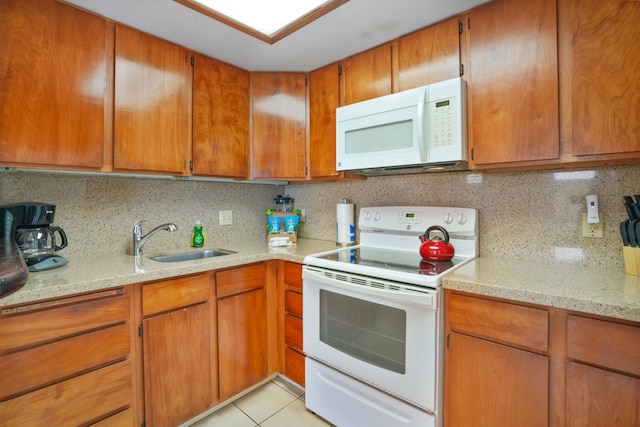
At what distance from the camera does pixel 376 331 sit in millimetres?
1395

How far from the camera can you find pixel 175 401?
153cm

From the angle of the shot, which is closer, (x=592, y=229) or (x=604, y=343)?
(x=604, y=343)

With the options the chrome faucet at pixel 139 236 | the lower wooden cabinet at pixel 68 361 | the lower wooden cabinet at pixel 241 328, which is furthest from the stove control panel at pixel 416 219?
the lower wooden cabinet at pixel 68 361

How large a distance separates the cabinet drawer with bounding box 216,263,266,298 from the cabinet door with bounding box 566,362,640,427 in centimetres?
150

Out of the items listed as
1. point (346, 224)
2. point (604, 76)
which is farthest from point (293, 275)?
point (604, 76)

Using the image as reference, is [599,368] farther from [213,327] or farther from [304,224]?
[304,224]

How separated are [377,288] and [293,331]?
79cm

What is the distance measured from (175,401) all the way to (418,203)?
5.72 feet

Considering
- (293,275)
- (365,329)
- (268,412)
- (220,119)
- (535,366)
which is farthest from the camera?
(220,119)

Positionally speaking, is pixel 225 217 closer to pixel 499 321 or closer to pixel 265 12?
pixel 265 12

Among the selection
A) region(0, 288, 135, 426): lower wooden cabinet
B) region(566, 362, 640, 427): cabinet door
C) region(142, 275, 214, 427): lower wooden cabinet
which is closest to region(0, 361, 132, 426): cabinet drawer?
region(0, 288, 135, 426): lower wooden cabinet

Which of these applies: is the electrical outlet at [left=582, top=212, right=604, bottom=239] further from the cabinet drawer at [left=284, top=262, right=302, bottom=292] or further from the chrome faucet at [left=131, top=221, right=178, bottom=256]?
the chrome faucet at [left=131, top=221, right=178, bottom=256]

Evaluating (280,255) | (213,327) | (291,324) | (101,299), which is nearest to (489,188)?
(280,255)

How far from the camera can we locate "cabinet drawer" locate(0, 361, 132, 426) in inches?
43.2
